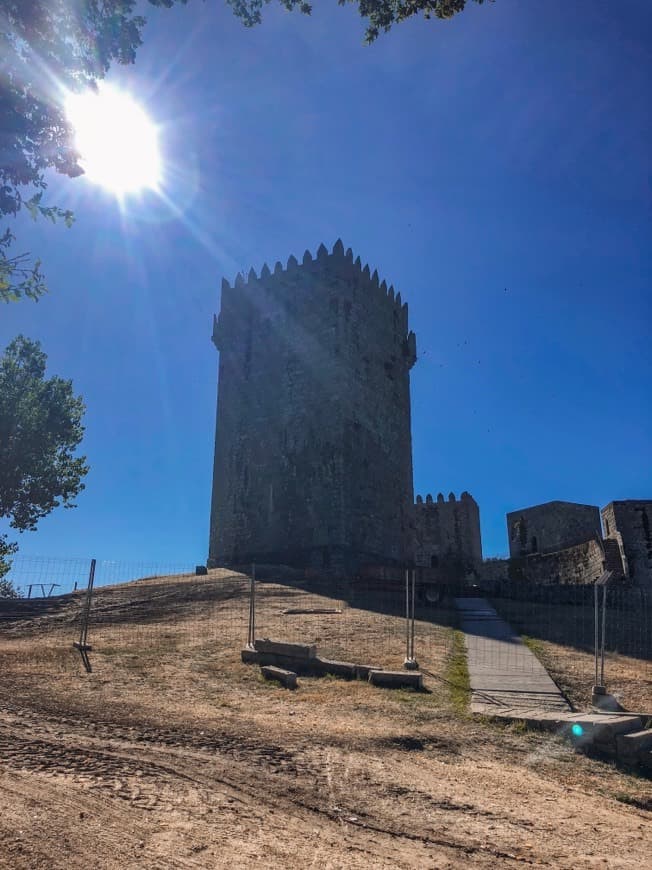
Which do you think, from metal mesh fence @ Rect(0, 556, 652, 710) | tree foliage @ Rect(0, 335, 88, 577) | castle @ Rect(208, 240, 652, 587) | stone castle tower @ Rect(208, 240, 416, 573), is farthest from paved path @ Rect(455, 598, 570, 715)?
tree foliage @ Rect(0, 335, 88, 577)

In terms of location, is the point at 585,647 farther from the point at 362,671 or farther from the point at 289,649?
the point at 289,649

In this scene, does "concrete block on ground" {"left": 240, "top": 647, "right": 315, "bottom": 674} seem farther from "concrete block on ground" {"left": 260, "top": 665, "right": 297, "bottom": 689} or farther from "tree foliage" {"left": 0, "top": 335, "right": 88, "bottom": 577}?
"tree foliage" {"left": 0, "top": 335, "right": 88, "bottom": 577}

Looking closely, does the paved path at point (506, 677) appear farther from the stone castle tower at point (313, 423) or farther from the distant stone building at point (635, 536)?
the stone castle tower at point (313, 423)

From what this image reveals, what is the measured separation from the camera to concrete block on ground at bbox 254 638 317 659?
329 inches

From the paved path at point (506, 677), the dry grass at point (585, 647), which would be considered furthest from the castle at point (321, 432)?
the paved path at point (506, 677)

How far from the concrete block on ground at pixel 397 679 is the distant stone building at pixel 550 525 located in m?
25.0

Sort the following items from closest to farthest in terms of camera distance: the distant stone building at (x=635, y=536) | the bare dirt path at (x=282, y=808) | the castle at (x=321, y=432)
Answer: the bare dirt path at (x=282, y=808) → the distant stone building at (x=635, y=536) → the castle at (x=321, y=432)

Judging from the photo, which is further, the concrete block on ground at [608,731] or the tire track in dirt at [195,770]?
the concrete block on ground at [608,731]

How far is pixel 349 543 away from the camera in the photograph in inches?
976

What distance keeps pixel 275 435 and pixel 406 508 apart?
7.33 metres

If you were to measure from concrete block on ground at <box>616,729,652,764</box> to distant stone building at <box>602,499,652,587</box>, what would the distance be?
13226 mm

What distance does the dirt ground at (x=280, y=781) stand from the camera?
3.26m

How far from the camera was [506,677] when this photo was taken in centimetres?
795

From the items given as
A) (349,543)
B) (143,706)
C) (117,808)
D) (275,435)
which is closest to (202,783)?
(117,808)
